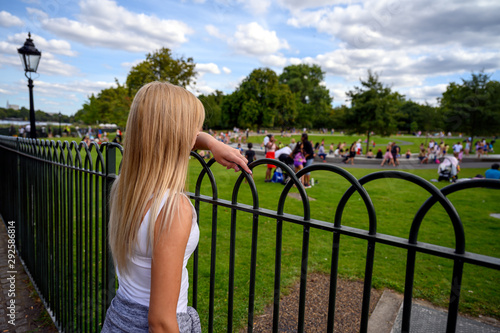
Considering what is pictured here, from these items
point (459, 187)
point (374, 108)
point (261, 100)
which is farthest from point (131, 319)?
point (261, 100)

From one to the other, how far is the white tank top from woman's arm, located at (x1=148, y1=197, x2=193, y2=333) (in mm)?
96

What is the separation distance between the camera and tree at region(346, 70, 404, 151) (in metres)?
28.4

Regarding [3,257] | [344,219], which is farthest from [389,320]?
[3,257]

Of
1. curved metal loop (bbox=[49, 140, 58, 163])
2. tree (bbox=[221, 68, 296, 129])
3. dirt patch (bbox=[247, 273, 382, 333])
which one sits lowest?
dirt patch (bbox=[247, 273, 382, 333])

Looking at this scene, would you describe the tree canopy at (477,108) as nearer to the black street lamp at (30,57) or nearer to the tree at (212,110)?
the tree at (212,110)

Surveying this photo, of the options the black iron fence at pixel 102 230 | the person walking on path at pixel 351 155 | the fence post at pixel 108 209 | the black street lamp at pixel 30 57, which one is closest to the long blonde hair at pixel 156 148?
the black iron fence at pixel 102 230

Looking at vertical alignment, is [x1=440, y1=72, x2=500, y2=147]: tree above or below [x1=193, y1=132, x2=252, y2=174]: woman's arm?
above

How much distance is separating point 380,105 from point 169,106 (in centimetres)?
3000

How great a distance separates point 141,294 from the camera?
1.35 meters

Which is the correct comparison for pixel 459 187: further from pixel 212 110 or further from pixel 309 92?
pixel 309 92

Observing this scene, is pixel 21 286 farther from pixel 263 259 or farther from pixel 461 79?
pixel 461 79

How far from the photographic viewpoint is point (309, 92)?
7450 cm

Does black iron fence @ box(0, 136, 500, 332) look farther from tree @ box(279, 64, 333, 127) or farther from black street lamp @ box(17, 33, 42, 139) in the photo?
tree @ box(279, 64, 333, 127)

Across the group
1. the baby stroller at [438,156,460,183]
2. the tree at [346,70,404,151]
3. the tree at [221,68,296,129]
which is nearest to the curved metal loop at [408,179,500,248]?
the baby stroller at [438,156,460,183]
